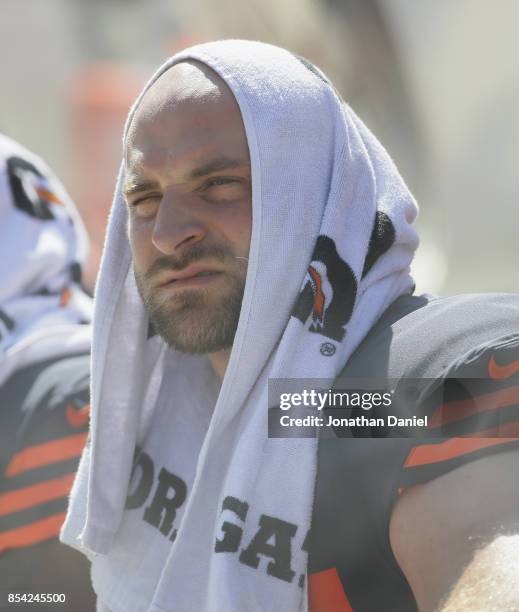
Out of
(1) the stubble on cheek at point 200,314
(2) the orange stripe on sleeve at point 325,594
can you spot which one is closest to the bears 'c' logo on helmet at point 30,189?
(1) the stubble on cheek at point 200,314

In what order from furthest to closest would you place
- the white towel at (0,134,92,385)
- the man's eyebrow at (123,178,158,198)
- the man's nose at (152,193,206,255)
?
the white towel at (0,134,92,385)
the man's eyebrow at (123,178,158,198)
the man's nose at (152,193,206,255)

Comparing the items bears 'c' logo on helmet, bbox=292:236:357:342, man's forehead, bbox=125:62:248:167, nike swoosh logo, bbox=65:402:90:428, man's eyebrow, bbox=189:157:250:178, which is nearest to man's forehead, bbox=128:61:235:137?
man's forehead, bbox=125:62:248:167

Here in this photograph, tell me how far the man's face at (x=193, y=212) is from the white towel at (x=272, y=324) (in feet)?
0.16

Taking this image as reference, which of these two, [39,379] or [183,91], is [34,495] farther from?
[183,91]

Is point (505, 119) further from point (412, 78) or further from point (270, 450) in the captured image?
point (270, 450)

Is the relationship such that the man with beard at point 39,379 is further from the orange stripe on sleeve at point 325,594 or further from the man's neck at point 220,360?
the orange stripe on sleeve at point 325,594

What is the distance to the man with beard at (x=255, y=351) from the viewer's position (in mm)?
1522

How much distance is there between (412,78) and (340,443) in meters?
6.43

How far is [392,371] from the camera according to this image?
1573 mm

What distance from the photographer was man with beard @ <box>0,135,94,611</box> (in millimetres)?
2332

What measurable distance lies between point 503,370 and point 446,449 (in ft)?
0.48

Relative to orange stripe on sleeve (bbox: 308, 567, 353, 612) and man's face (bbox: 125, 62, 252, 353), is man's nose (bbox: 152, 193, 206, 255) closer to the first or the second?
man's face (bbox: 125, 62, 252, 353)

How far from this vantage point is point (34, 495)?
7.82 feet

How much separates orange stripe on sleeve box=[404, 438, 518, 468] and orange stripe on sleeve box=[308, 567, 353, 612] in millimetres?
252
